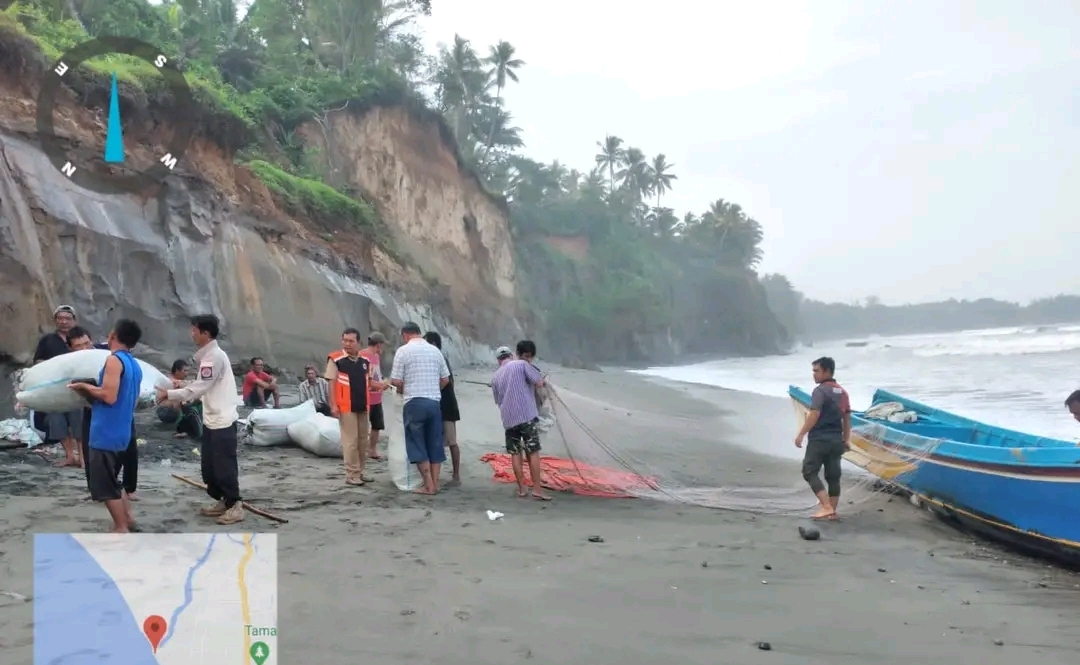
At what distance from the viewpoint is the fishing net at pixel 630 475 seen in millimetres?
7391

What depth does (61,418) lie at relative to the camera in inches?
291

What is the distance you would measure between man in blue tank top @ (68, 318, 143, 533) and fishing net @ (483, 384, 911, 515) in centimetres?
363

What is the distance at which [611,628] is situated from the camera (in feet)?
12.6

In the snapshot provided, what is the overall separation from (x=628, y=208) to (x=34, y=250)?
2367 inches

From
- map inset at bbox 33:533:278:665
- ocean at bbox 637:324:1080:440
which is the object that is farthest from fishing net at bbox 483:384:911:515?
ocean at bbox 637:324:1080:440

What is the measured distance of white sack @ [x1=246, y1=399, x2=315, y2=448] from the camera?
9055 millimetres

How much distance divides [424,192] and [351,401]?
25771 millimetres

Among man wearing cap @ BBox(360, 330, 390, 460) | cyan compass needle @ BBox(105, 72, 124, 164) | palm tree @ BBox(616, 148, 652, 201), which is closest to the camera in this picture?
man wearing cap @ BBox(360, 330, 390, 460)

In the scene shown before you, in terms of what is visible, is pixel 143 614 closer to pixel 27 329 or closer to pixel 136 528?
pixel 136 528

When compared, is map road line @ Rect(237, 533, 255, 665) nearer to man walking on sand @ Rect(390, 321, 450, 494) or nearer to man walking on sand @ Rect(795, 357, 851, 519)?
man walking on sand @ Rect(390, 321, 450, 494)

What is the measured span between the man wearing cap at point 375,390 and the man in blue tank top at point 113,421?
9.42 ft

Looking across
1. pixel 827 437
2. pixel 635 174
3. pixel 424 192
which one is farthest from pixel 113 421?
pixel 635 174

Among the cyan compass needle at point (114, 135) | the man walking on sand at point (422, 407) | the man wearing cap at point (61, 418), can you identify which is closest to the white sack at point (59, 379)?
the man wearing cap at point (61, 418)

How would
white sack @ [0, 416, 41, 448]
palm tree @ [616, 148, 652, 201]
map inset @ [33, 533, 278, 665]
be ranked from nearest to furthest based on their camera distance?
map inset @ [33, 533, 278, 665] → white sack @ [0, 416, 41, 448] → palm tree @ [616, 148, 652, 201]
